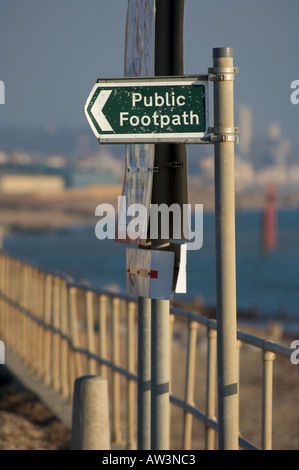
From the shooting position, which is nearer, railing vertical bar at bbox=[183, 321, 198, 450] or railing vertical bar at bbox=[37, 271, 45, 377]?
railing vertical bar at bbox=[183, 321, 198, 450]

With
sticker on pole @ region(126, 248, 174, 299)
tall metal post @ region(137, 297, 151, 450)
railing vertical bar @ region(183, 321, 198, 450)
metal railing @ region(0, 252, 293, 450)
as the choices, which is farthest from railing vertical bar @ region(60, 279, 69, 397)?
sticker on pole @ region(126, 248, 174, 299)

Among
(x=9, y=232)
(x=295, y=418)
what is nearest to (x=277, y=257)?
(x=9, y=232)

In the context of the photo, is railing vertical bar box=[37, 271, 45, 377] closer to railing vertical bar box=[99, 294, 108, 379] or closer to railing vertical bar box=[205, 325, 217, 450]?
railing vertical bar box=[99, 294, 108, 379]

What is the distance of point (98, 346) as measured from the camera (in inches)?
332

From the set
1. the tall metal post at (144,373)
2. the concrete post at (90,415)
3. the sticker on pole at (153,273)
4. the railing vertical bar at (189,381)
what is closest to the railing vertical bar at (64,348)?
the railing vertical bar at (189,381)

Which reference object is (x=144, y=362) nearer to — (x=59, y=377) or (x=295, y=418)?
(x=59, y=377)

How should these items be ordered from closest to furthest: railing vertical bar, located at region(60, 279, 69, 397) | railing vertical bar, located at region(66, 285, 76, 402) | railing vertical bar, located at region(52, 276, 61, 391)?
railing vertical bar, located at region(66, 285, 76, 402) < railing vertical bar, located at region(60, 279, 69, 397) < railing vertical bar, located at region(52, 276, 61, 391)

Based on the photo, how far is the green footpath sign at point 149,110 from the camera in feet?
10.9

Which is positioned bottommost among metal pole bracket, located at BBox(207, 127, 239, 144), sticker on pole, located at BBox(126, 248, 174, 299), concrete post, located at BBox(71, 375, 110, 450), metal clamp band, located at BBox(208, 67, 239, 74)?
concrete post, located at BBox(71, 375, 110, 450)

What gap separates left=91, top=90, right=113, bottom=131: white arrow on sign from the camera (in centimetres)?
347

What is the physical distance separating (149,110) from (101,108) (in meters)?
0.21

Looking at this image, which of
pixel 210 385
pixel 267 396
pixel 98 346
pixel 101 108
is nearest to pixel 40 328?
pixel 98 346

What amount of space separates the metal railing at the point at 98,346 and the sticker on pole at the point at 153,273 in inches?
26.5

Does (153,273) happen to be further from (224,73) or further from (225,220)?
(224,73)
